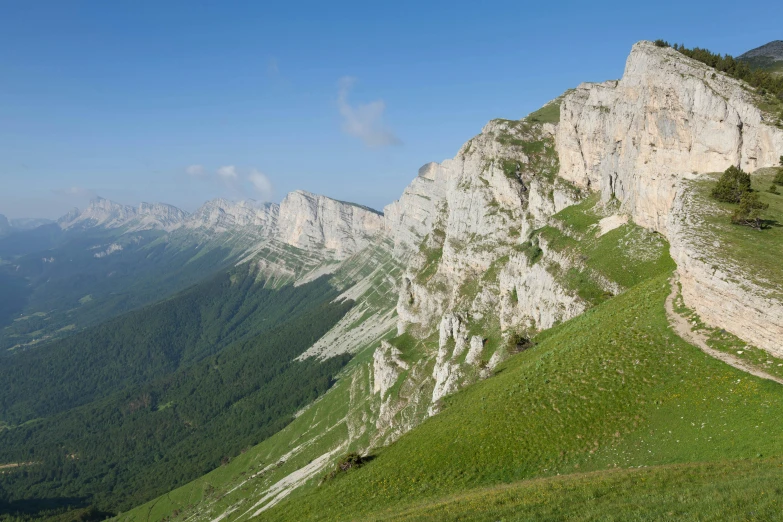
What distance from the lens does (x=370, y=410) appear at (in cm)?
14825

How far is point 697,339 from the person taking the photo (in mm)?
34000

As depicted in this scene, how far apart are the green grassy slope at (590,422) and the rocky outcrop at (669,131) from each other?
2617 cm

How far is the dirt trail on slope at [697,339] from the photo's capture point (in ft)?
95.0

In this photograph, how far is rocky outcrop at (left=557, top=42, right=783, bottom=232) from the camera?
5572 centimetres

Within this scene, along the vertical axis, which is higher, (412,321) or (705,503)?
(705,503)

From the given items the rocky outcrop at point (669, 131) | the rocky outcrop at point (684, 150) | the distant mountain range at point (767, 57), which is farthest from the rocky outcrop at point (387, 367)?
the distant mountain range at point (767, 57)

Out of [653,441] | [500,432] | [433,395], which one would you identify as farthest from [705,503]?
[433,395]

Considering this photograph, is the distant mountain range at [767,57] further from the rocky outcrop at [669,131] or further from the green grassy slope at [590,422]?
the green grassy slope at [590,422]

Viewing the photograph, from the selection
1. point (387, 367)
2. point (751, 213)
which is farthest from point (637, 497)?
point (387, 367)

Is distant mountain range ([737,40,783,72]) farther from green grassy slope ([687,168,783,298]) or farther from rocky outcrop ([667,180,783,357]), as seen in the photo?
rocky outcrop ([667,180,783,357])

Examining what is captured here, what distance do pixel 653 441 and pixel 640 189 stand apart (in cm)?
5252

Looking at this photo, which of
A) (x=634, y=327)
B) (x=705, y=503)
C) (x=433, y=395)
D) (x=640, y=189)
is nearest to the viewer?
(x=705, y=503)

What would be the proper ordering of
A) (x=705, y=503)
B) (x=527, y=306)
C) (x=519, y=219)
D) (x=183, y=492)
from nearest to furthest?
(x=705, y=503) → (x=527, y=306) → (x=519, y=219) → (x=183, y=492)

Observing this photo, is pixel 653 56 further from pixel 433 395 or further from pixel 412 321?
pixel 412 321
